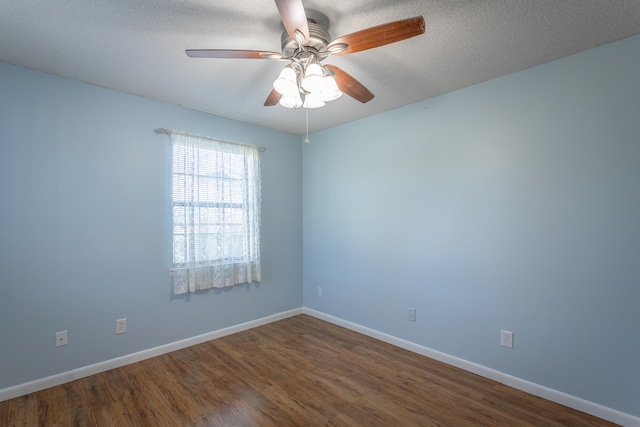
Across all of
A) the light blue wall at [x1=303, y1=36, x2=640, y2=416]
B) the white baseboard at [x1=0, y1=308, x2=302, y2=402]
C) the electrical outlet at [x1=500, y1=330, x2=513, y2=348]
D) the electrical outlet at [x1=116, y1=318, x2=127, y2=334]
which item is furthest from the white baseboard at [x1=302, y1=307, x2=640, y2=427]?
the electrical outlet at [x1=116, y1=318, x2=127, y2=334]

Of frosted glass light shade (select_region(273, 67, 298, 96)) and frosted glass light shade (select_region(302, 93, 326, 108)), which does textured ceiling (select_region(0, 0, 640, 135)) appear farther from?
frosted glass light shade (select_region(302, 93, 326, 108))

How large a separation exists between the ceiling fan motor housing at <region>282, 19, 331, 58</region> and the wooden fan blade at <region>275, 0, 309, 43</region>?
179mm

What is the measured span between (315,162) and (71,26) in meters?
2.68

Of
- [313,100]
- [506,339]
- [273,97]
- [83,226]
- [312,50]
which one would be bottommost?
[506,339]

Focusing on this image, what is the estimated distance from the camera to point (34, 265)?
2291mm

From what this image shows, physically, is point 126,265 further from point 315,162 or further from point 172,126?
point 315,162

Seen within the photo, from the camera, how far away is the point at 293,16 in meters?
1.36

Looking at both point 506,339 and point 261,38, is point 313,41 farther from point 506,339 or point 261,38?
point 506,339

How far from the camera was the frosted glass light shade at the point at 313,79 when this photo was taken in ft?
5.39

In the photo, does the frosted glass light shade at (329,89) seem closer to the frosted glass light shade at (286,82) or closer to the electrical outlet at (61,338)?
the frosted glass light shade at (286,82)

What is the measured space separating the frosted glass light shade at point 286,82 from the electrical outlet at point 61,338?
8.35ft

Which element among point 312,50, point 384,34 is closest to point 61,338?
point 312,50

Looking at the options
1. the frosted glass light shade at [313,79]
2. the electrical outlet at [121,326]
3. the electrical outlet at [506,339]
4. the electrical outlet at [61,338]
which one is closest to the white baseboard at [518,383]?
the electrical outlet at [506,339]

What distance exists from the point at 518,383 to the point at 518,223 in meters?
1.23
